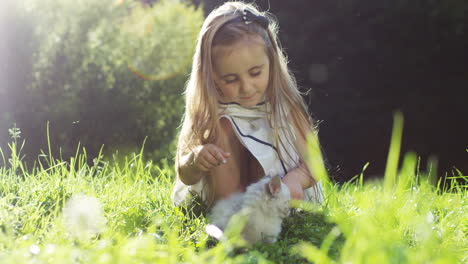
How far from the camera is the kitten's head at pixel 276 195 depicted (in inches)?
90.0

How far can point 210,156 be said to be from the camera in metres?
2.48

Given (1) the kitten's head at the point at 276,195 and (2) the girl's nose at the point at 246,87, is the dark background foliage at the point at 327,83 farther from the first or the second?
(1) the kitten's head at the point at 276,195

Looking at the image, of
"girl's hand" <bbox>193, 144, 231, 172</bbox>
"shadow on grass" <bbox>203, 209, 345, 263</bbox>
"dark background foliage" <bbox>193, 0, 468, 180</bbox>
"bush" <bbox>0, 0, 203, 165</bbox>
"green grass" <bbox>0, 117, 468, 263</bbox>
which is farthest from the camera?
"dark background foliage" <bbox>193, 0, 468, 180</bbox>

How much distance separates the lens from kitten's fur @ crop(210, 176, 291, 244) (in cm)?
229

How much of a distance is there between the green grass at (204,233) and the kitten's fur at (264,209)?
6cm

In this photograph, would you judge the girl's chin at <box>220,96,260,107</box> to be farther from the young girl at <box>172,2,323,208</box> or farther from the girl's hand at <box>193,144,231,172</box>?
the girl's hand at <box>193,144,231,172</box>

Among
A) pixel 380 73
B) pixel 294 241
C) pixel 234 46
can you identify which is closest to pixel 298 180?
pixel 294 241

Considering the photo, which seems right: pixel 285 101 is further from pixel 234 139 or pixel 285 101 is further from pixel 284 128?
pixel 234 139

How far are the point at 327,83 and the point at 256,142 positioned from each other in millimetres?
5174

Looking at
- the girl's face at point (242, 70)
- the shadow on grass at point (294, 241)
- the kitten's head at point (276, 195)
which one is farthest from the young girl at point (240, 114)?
the kitten's head at point (276, 195)

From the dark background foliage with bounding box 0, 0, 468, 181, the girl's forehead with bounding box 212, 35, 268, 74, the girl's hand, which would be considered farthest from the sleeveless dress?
the dark background foliage with bounding box 0, 0, 468, 181

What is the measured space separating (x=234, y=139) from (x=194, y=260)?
4.48ft

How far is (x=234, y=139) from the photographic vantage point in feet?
9.79

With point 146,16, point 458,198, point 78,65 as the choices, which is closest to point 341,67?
point 146,16
